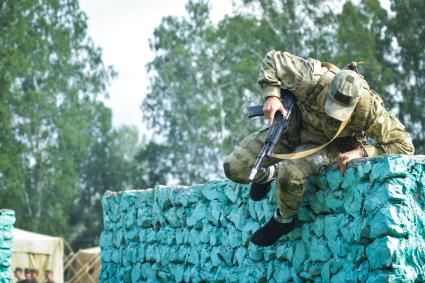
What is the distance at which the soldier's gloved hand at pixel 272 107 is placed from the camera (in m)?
6.19

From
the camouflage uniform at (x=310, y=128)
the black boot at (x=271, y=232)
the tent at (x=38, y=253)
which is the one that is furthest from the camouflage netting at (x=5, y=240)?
the tent at (x=38, y=253)

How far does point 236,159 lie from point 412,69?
21549 mm

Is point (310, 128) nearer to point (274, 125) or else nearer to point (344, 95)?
point (274, 125)

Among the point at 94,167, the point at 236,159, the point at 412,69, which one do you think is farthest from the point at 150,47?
the point at 236,159

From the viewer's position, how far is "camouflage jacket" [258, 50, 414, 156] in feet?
20.2

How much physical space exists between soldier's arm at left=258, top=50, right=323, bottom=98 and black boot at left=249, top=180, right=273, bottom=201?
890 millimetres

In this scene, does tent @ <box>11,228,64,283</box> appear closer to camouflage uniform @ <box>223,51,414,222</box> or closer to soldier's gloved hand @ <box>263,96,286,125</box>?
camouflage uniform @ <box>223,51,414,222</box>

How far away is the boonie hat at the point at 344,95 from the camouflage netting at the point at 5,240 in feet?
24.7

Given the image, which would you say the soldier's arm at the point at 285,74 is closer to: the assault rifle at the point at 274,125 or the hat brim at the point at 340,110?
the assault rifle at the point at 274,125

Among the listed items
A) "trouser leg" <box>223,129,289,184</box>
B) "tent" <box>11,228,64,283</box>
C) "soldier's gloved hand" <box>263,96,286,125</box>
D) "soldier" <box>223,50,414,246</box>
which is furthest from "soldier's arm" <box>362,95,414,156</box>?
"tent" <box>11,228,64,283</box>

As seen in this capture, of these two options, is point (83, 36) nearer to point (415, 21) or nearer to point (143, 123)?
point (143, 123)

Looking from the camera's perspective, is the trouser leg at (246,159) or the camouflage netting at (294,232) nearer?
the camouflage netting at (294,232)

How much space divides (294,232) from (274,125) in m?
1.02

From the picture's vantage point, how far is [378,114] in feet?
20.2
